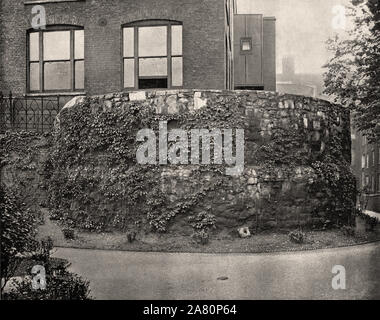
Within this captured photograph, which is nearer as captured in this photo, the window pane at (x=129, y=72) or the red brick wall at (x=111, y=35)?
the red brick wall at (x=111, y=35)

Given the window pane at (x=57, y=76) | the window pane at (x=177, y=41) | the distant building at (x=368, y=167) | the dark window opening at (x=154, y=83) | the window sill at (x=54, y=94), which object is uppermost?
the window pane at (x=177, y=41)

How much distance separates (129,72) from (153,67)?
905mm

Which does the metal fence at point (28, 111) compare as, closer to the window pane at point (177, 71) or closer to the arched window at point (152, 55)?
the arched window at point (152, 55)

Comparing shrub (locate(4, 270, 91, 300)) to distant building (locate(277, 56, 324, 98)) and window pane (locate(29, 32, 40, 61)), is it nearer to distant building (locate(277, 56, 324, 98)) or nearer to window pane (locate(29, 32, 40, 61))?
window pane (locate(29, 32, 40, 61))

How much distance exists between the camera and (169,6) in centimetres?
1683

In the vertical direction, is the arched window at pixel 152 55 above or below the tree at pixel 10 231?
above

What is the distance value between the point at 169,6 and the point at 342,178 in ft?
27.1

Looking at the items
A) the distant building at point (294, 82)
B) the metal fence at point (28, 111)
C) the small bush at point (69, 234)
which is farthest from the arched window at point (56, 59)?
the distant building at point (294, 82)

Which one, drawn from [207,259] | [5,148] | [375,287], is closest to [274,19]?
[5,148]

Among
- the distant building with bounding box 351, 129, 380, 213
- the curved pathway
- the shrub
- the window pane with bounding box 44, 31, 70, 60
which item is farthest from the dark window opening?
the distant building with bounding box 351, 129, 380, 213

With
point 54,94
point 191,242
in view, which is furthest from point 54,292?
point 54,94

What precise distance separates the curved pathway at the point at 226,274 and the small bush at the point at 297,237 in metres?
0.71

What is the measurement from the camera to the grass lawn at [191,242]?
11.8m
